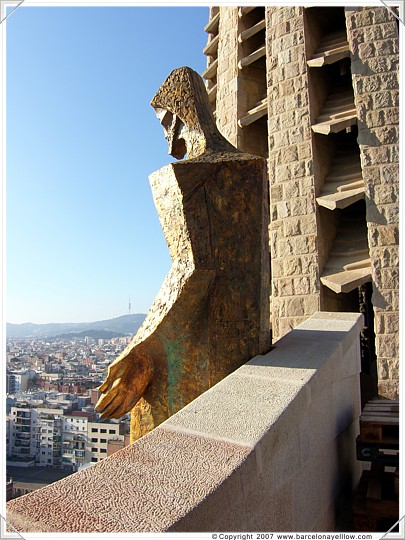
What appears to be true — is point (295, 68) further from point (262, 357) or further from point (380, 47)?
point (262, 357)

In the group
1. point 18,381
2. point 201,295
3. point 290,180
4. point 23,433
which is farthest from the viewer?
point 290,180

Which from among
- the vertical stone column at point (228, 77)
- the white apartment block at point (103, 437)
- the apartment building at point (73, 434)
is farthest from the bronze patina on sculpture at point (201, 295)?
the vertical stone column at point (228, 77)

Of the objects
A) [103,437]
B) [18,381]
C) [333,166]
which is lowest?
[103,437]

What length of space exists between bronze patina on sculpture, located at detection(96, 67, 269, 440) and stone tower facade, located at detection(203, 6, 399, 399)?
4562mm

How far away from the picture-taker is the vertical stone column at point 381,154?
6.81 meters

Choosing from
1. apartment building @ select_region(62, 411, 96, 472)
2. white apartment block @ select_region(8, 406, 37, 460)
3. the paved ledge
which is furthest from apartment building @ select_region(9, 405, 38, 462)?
the paved ledge

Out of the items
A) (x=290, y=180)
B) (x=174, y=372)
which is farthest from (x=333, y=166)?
(x=174, y=372)

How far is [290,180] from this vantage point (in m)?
7.99

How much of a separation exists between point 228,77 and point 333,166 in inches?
121

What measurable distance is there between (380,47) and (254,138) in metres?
2.90

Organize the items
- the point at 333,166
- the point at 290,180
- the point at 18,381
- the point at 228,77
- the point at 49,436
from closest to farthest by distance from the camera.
Result: the point at 18,381 → the point at 290,180 → the point at 49,436 → the point at 333,166 → the point at 228,77

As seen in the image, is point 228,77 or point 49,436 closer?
point 49,436

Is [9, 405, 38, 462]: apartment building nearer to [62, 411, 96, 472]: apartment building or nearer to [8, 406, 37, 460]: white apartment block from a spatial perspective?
[8, 406, 37, 460]: white apartment block

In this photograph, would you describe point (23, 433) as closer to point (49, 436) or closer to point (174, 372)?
point (49, 436)
